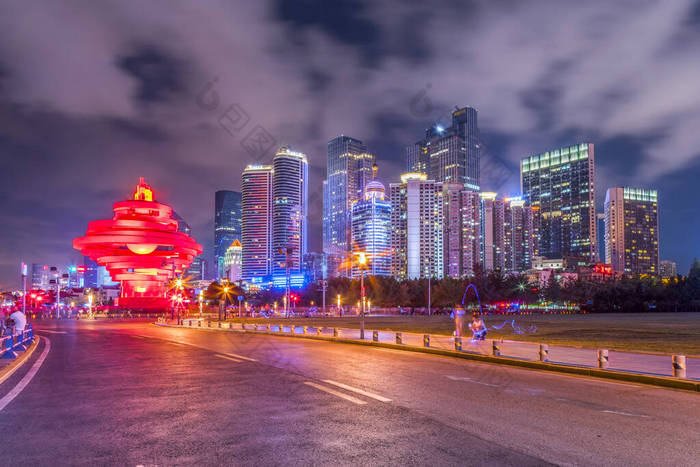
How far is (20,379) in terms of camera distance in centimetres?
1542

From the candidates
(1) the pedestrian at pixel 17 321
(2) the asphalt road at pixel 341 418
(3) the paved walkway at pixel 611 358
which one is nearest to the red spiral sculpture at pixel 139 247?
(1) the pedestrian at pixel 17 321

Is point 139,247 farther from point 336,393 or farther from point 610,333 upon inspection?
point 336,393

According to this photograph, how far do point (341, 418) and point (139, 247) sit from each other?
410 ft

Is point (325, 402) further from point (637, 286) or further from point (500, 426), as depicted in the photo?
point (637, 286)

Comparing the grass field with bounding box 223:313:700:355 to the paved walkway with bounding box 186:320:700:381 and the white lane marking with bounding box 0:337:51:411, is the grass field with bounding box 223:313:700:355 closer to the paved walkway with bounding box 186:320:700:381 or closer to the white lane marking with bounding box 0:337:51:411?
the paved walkway with bounding box 186:320:700:381

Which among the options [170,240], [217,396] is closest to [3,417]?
[217,396]

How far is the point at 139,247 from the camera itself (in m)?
124

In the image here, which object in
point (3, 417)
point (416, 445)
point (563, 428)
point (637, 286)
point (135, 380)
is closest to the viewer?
point (416, 445)

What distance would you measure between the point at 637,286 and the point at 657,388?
394 ft

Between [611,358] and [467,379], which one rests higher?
[467,379]

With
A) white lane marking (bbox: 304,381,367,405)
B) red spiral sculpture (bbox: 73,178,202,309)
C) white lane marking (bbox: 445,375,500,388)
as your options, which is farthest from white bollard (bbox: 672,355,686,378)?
red spiral sculpture (bbox: 73,178,202,309)

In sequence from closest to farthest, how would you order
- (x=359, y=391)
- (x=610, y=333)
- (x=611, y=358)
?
1. (x=359, y=391)
2. (x=611, y=358)
3. (x=610, y=333)

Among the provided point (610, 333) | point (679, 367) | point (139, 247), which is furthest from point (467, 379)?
point (139, 247)

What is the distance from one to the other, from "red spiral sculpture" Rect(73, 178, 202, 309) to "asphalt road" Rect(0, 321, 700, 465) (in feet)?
367
